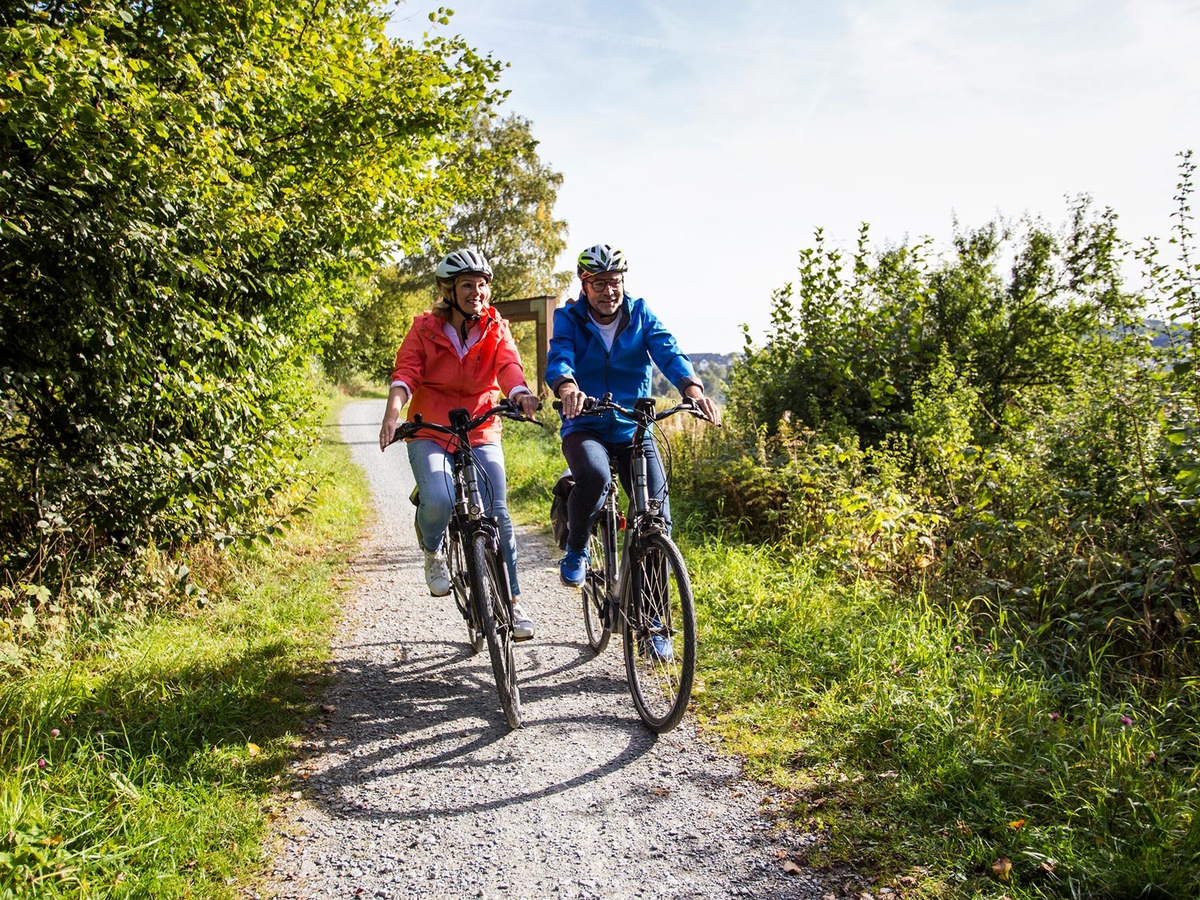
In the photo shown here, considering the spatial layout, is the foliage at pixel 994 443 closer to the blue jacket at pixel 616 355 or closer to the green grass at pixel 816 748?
the green grass at pixel 816 748

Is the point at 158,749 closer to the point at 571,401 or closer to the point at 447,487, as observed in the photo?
the point at 447,487

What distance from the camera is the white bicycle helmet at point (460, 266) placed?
4.27 metres

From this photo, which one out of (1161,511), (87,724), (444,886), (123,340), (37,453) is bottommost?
(444,886)

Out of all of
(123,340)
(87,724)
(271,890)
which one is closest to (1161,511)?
(271,890)

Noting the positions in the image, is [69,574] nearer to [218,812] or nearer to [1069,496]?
[218,812]

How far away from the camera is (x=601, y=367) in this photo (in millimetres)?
4461

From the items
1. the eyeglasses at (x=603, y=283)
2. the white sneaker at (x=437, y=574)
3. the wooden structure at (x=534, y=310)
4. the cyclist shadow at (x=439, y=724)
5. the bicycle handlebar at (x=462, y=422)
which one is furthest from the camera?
the wooden structure at (x=534, y=310)

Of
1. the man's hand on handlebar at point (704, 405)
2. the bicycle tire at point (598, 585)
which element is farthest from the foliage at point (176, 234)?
the man's hand on handlebar at point (704, 405)

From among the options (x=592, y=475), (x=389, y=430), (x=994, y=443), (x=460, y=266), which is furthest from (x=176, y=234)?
(x=994, y=443)

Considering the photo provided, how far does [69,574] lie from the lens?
4.80 metres

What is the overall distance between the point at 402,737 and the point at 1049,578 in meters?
3.89

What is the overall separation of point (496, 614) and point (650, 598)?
0.80 m

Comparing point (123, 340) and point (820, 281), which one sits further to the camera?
point (820, 281)

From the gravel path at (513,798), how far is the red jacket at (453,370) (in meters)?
1.49
